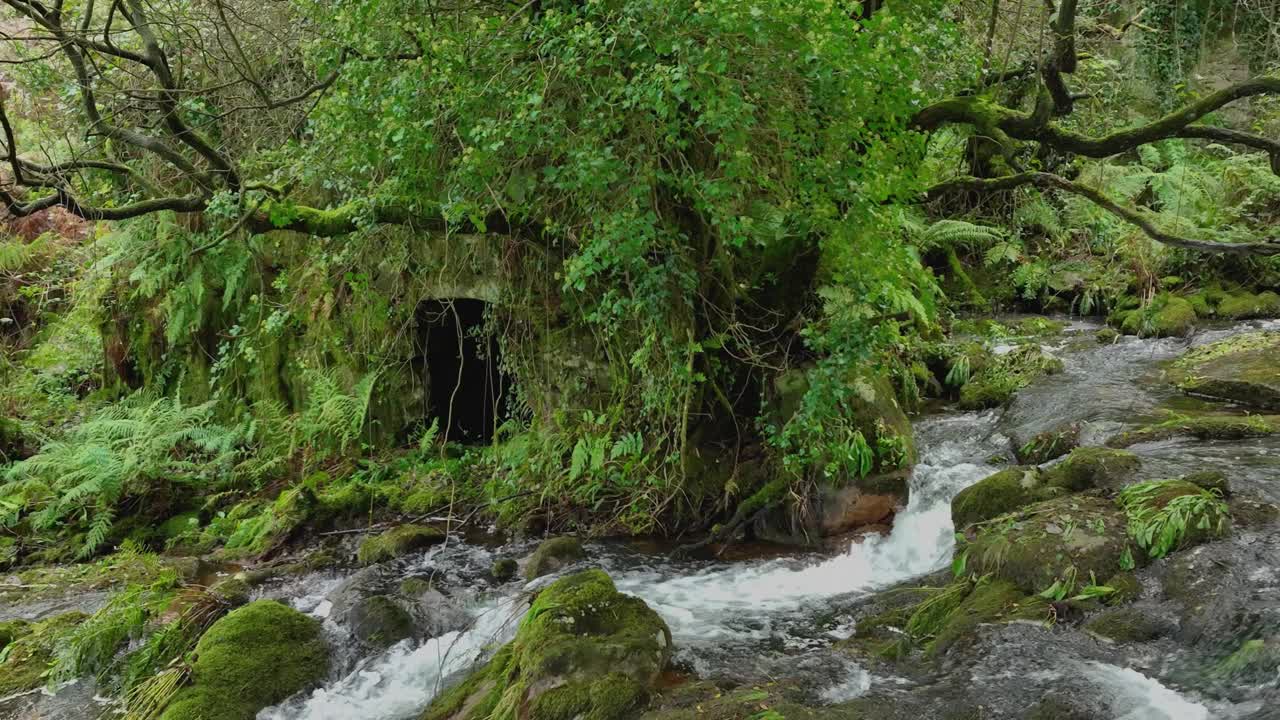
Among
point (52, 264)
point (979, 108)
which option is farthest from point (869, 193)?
point (52, 264)

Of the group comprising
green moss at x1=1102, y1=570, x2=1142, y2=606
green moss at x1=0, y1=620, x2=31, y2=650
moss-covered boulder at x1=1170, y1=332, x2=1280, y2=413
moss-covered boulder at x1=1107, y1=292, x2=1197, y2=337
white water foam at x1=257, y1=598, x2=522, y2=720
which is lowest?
green moss at x1=0, y1=620, x2=31, y2=650

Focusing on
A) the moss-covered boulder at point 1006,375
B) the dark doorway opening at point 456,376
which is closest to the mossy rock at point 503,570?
the dark doorway opening at point 456,376

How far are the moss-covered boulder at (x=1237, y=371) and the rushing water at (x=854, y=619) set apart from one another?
1.66 feet

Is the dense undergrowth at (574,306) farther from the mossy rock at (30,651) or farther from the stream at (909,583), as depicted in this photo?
the mossy rock at (30,651)

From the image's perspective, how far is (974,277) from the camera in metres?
14.9

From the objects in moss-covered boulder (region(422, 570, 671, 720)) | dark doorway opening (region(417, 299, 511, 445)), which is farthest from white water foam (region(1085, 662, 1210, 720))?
dark doorway opening (region(417, 299, 511, 445))

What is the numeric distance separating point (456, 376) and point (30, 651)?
18.2ft

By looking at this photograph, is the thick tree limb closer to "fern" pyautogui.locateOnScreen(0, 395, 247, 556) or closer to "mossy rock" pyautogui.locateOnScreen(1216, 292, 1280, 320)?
"mossy rock" pyautogui.locateOnScreen(1216, 292, 1280, 320)

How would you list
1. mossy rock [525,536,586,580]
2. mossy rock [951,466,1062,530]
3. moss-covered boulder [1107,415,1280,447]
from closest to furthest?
mossy rock [951,466,1062,530] < mossy rock [525,536,586,580] < moss-covered boulder [1107,415,1280,447]

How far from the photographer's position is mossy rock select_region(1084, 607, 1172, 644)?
14.2 feet

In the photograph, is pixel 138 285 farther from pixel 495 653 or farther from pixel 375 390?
pixel 495 653

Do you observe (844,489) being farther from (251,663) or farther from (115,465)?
(115,465)

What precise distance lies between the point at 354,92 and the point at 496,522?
3994 millimetres

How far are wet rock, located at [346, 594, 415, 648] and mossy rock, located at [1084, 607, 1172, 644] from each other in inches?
164
